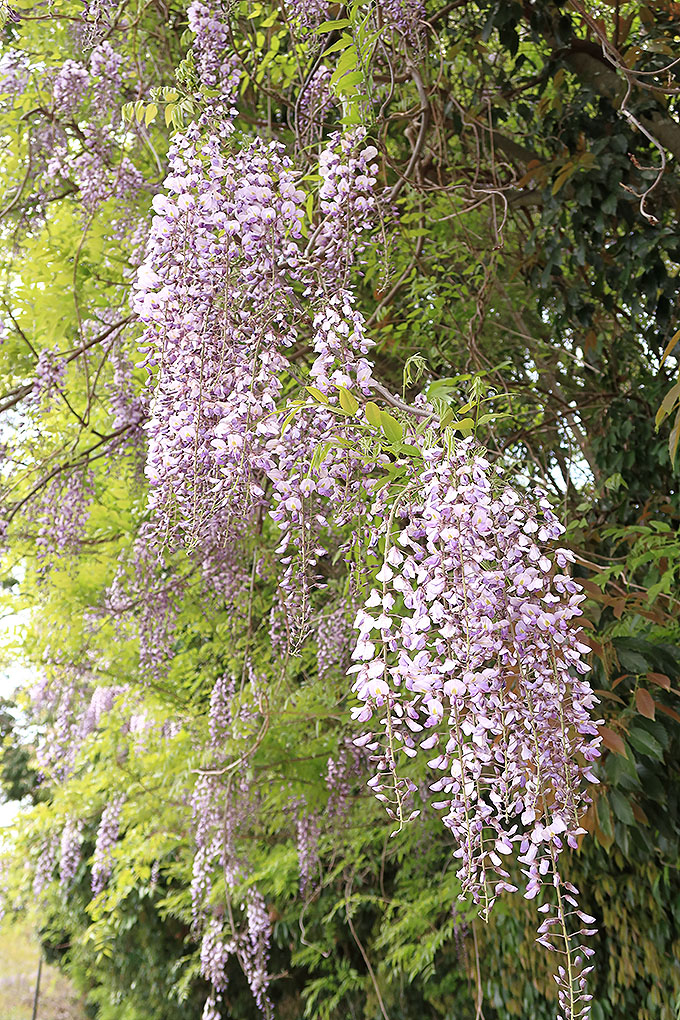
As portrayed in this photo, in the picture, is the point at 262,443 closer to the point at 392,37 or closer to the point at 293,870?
the point at 392,37

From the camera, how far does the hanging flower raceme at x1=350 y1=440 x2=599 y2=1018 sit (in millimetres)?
1056

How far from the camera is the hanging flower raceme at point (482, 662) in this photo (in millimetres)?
1056

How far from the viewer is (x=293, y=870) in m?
3.96

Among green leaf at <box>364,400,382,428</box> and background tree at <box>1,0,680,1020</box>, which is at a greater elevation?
background tree at <box>1,0,680,1020</box>

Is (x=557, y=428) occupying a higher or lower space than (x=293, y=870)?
higher

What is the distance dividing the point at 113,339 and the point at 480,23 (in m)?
1.48

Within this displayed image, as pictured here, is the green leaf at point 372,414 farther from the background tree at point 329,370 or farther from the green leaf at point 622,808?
the green leaf at point 622,808

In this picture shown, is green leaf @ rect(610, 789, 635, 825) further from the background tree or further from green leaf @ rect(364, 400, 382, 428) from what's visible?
green leaf @ rect(364, 400, 382, 428)

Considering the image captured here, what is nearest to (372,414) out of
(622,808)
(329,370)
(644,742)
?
(329,370)

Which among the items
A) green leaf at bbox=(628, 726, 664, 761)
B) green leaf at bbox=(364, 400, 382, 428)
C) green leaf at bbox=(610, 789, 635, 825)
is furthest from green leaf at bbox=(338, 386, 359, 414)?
green leaf at bbox=(610, 789, 635, 825)

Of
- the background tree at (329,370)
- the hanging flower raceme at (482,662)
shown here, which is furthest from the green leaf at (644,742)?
the hanging flower raceme at (482,662)

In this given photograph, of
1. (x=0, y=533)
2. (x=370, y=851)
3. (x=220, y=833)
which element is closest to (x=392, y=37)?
(x=0, y=533)

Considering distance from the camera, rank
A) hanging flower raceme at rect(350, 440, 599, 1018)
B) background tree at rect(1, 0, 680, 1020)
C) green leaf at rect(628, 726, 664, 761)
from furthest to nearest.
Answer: green leaf at rect(628, 726, 664, 761)
background tree at rect(1, 0, 680, 1020)
hanging flower raceme at rect(350, 440, 599, 1018)

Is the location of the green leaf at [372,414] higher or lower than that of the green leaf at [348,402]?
lower
